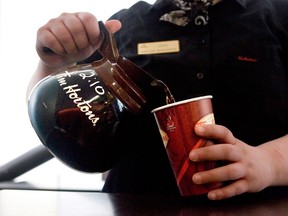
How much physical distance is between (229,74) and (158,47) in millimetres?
169

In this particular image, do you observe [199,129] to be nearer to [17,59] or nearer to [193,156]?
[193,156]

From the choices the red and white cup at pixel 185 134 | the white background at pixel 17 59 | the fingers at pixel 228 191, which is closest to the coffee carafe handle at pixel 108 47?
the red and white cup at pixel 185 134

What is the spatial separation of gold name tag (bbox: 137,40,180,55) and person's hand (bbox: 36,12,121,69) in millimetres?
183

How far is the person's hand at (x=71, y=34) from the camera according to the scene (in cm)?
58

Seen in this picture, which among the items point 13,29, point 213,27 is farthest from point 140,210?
point 13,29

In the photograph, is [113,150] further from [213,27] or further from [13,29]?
[13,29]

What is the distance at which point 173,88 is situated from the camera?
735mm

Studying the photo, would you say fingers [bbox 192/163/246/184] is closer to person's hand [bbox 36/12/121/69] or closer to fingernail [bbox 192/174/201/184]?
fingernail [bbox 192/174/201/184]

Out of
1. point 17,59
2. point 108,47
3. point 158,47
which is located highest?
point 108,47

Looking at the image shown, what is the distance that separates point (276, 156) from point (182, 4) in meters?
0.40

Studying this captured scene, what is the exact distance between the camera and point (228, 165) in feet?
1.47

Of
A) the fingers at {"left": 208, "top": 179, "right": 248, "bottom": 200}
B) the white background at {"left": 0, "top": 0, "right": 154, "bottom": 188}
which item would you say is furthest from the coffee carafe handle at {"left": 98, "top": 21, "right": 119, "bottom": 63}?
the white background at {"left": 0, "top": 0, "right": 154, "bottom": 188}

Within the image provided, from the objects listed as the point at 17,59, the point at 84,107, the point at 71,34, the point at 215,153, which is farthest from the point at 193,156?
the point at 17,59

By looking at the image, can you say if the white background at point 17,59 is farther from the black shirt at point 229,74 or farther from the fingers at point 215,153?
the fingers at point 215,153
